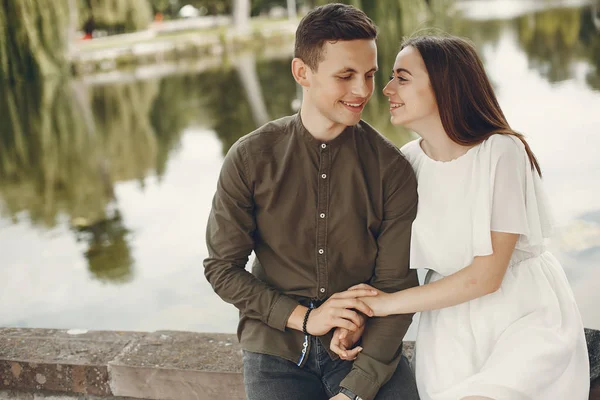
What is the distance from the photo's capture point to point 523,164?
5.27 ft

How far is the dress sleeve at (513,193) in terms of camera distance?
1571 millimetres

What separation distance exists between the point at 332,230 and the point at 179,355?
2.20ft

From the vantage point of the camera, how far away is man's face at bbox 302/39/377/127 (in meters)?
1.70

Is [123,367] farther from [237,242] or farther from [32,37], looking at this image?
[32,37]

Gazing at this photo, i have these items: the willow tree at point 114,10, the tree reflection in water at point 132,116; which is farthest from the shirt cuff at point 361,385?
the willow tree at point 114,10

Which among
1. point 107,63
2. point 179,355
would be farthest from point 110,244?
point 107,63

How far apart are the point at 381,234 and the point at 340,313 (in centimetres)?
24

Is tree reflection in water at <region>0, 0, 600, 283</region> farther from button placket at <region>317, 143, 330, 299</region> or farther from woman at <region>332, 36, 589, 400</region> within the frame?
woman at <region>332, 36, 589, 400</region>

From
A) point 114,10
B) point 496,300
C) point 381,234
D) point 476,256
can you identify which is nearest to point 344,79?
point 381,234

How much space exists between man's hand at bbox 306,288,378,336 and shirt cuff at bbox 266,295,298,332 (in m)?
0.05

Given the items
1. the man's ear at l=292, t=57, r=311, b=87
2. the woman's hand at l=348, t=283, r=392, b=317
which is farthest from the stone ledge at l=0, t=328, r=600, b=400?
the man's ear at l=292, t=57, r=311, b=87

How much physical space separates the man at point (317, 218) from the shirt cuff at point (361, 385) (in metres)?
0.06

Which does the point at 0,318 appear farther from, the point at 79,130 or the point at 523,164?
the point at 79,130

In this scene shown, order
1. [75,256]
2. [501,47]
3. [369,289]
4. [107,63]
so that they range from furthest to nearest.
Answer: [107,63] < [501,47] < [75,256] < [369,289]
